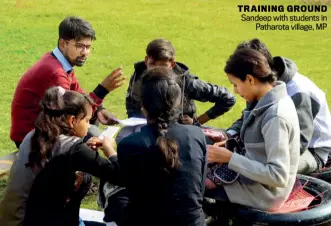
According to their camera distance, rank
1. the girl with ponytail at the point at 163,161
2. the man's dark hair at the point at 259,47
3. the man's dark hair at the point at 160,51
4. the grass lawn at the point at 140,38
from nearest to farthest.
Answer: the girl with ponytail at the point at 163,161, the man's dark hair at the point at 259,47, the man's dark hair at the point at 160,51, the grass lawn at the point at 140,38

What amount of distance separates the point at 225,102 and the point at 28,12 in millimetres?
10406

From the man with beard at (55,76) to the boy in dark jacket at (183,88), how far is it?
189 mm

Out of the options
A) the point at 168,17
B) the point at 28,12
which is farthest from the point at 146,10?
the point at 28,12

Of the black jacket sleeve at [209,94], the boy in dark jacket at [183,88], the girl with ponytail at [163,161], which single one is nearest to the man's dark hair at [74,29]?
the boy in dark jacket at [183,88]

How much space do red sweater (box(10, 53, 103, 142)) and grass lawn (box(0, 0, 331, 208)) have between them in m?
1.66

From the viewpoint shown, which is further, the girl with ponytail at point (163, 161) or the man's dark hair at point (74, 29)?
the man's dark hair at point (74, 29)

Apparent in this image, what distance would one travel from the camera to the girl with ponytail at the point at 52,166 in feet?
10.5

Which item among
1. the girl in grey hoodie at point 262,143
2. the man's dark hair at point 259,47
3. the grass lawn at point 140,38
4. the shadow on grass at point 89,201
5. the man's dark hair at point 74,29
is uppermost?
the man's dark hair at point 74,29

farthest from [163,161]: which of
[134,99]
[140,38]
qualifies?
[140,38]

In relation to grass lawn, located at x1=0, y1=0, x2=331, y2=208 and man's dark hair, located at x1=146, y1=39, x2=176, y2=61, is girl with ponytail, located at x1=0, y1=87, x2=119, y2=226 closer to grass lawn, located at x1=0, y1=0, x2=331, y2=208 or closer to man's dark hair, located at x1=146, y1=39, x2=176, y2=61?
man's dark hair, located at x1=146, y1=39, x2=176, y2=61

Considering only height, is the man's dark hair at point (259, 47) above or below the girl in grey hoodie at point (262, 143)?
above

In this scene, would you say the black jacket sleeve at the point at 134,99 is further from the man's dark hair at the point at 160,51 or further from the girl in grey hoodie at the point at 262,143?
the girl in grey hoodie at the point at 262,143

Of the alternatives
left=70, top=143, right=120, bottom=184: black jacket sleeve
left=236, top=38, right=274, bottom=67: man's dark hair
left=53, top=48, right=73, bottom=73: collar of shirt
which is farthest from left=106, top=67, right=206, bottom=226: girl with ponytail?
left=53, top=48, right=73, bottom=73: collar of shirt

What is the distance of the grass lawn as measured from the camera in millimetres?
9383
